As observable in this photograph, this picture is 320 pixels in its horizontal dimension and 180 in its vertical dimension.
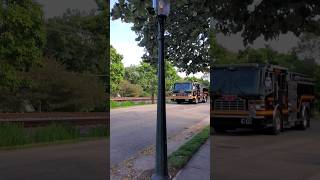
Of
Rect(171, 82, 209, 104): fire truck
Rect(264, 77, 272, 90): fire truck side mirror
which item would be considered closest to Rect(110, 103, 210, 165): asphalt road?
Rect(171, 82, 209, 104): fire truck

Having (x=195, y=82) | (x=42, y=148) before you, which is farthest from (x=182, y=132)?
(x=42, y=148)

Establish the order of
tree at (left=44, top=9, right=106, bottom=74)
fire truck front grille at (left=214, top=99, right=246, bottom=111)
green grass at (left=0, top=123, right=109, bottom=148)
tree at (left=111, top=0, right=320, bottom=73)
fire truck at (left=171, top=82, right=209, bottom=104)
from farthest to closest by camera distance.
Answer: tree at (left=44, top=9, right=106, bottom=74), fire truck at (left=171, top=82, right=209, bottom=104), green grass at (left=0, top=123, right=109, bottom=148), fire truck front grille at (left=214, top=99, right=246, bottom=111), tree at (left=111, top=0, right=320, bottom=73)

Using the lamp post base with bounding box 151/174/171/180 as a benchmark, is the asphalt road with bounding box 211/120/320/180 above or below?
above

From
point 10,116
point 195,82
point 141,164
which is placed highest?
point 195,82

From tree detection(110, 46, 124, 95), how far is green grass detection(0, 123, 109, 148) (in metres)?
0.57

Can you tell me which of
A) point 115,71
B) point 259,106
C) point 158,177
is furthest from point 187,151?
point 115,71

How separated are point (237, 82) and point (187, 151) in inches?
45.0

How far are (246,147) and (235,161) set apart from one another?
0.66 ft

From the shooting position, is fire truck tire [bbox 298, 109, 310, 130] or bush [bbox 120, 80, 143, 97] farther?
bush [bbox 120, 80, 143, 97]

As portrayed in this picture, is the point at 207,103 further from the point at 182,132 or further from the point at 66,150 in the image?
the point at 66,150

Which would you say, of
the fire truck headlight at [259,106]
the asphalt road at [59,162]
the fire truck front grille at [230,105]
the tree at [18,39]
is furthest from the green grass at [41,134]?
the fire truck headlight at [259,106]

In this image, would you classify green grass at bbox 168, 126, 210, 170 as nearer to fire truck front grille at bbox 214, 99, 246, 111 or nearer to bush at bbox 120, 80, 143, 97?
fire truck front grille at bbox 214, 99, 246, 111

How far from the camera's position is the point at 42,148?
621 cm

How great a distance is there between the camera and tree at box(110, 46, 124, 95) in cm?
613
